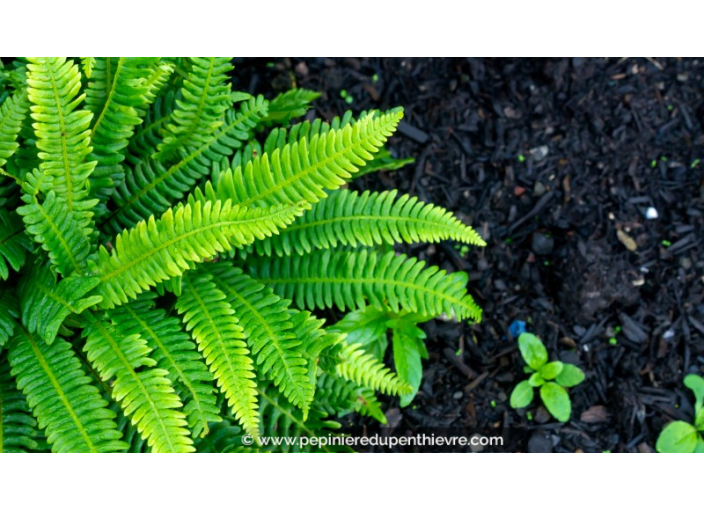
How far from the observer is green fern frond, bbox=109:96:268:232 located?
214cm

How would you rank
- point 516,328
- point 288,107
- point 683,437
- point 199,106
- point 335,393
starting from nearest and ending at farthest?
point 199,106, point 335,393, point 288,107, point 683,437, point 516,328

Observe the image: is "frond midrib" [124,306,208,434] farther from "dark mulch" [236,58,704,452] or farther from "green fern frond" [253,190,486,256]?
"dark mulch" [236,58,704,452]

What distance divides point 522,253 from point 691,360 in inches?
34.9

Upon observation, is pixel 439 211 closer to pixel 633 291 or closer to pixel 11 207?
pixel 633 291

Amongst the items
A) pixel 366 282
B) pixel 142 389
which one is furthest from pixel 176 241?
pixel 366 282

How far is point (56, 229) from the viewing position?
1.85 meters

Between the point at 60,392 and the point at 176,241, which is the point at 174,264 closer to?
the point at 176,241

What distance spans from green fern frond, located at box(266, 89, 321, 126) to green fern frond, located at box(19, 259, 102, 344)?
0.96 metres

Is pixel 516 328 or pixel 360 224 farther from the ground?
pixel 360 224

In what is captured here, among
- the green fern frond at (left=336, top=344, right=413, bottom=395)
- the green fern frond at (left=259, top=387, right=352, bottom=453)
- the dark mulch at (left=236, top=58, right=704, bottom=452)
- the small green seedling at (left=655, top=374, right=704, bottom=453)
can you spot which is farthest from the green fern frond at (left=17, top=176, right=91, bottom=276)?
the small green seedling at (left=655, top=374, right=704, bottom=453)

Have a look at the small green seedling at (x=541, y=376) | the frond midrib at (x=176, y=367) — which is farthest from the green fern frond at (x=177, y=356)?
the small green seedling at (x=541, y=376)

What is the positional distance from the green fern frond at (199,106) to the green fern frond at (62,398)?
742 mm

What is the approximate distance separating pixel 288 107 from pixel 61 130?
3.05ft

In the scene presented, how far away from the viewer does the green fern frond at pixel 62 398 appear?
179 cm
